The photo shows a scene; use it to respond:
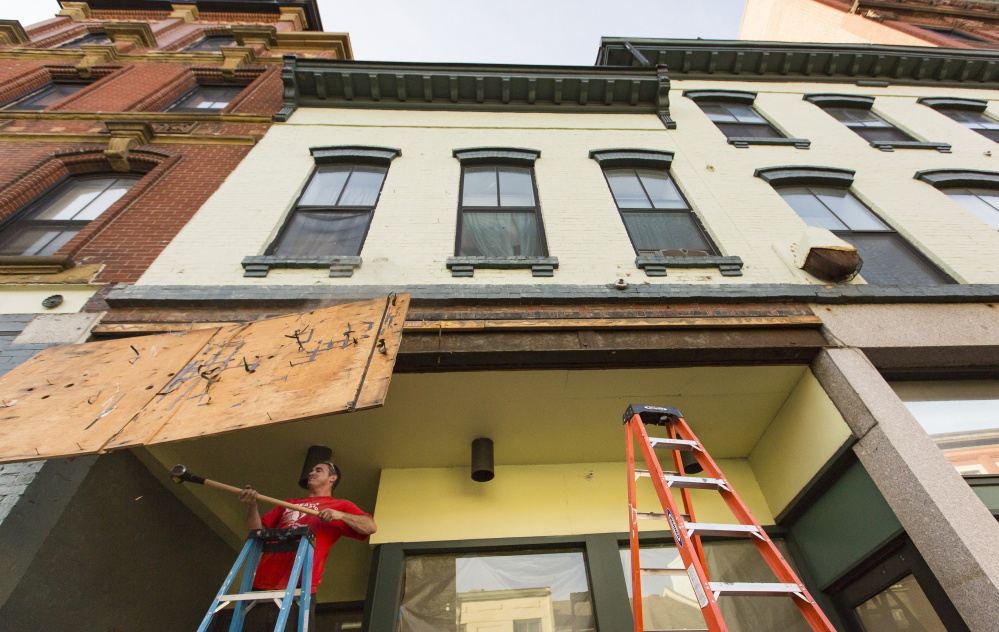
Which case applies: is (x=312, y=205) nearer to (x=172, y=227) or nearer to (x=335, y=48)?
(x=172, y=227)

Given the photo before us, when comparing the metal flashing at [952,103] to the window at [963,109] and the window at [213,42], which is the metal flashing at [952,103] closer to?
the window at [963,109]

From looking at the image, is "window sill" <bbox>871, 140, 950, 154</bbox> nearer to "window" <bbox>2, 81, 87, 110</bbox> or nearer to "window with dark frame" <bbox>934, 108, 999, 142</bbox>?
"window with dark frame" <bbox>934, 108, 999, 142</bbox>

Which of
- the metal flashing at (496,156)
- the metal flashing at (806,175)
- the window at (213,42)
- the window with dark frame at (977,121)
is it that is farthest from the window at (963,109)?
the window at (213,42)

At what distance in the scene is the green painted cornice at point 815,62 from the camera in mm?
10117

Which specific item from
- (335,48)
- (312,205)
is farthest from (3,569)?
(335,48)

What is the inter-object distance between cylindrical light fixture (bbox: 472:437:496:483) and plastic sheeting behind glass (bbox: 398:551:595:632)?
72 centimetres

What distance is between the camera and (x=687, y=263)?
5.10 m

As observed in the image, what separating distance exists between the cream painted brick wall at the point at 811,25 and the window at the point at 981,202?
1157 centimetres

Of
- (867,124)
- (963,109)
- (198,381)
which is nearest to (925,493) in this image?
(198,381)

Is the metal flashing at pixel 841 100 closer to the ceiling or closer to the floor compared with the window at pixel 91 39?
closer to the floor

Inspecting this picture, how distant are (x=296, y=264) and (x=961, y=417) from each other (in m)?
6.56

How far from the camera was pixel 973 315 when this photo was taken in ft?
14.9

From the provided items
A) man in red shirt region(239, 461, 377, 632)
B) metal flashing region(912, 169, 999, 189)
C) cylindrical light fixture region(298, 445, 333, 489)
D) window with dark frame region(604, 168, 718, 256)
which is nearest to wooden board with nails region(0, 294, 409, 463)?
man in red shirt region(239, 461, 377, 632)

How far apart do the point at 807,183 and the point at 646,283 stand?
4.04 meters
